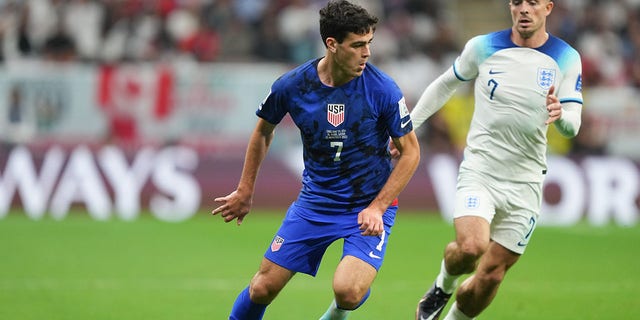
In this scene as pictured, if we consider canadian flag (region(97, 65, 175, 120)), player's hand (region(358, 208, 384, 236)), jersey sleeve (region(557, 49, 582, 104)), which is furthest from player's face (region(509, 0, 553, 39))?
canadian flag (region(97, 65, 175, 120))

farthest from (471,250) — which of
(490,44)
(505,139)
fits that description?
(490,44)

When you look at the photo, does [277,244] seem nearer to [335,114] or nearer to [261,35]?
[335,114]

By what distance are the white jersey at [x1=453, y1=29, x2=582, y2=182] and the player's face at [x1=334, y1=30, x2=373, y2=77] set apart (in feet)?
5.13

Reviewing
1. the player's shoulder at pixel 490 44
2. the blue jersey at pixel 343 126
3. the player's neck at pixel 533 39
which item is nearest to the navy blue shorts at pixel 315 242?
the blue jersey at pixel 343 126

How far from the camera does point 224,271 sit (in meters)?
12.1

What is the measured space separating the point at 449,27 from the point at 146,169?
827 centimetres

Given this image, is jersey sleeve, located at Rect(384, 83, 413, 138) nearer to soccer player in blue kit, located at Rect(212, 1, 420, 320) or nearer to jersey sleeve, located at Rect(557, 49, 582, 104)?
soccer player in blue kit, located at Rect(212, 1, 420, 320)

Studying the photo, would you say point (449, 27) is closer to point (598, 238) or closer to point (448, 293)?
point (598, 238)

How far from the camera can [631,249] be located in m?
14.4

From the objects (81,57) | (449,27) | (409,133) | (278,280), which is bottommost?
(449,27)

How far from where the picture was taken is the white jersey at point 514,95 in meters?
7.86

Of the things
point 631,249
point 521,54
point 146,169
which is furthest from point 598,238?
point 521,54

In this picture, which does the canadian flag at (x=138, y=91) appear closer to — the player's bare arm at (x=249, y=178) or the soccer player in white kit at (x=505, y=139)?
the soccer player in white kit at (x=505, y=139)

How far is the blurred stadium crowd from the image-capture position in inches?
722
